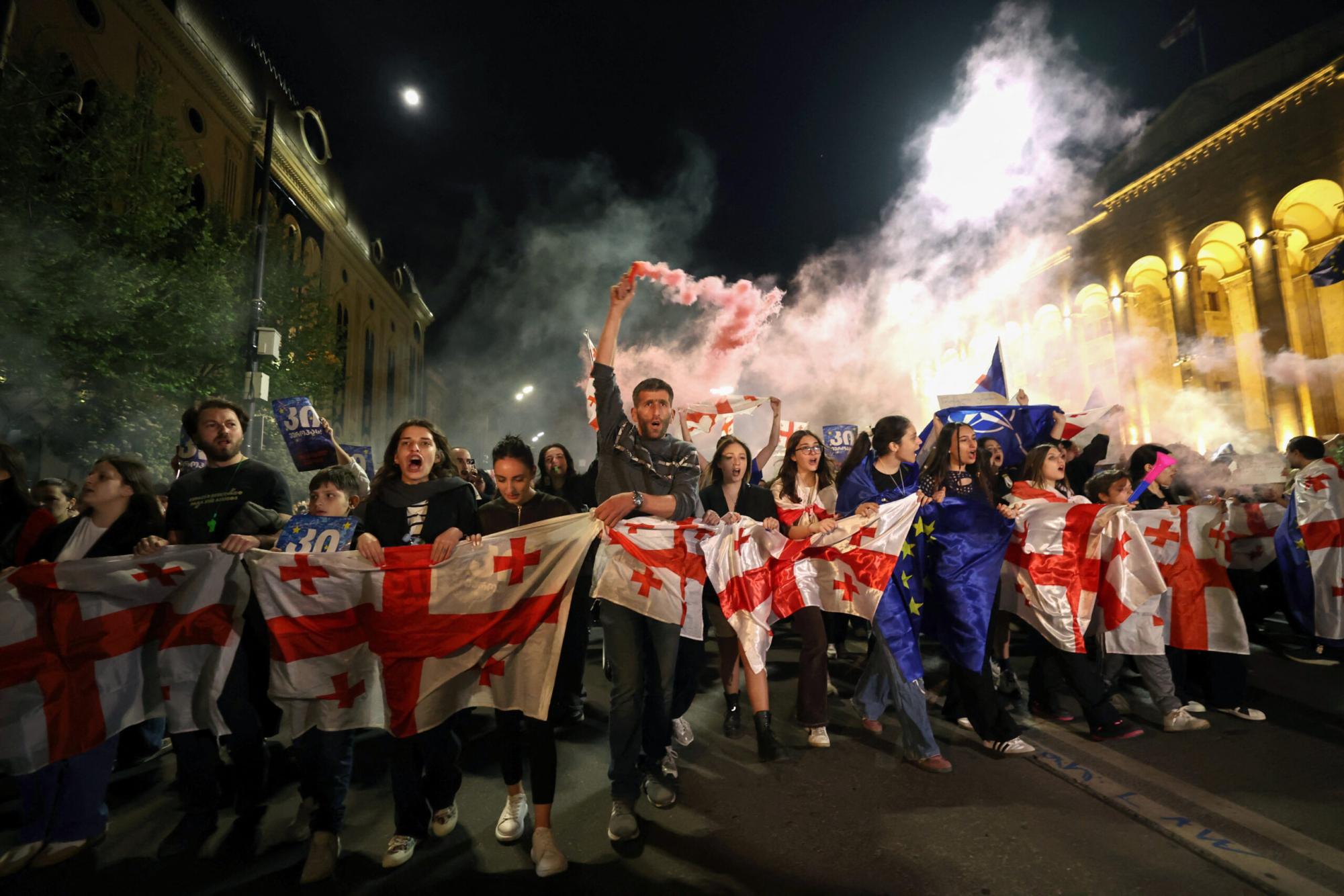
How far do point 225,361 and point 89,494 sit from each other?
12.3m

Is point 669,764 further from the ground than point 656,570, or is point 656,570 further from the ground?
point 656,570

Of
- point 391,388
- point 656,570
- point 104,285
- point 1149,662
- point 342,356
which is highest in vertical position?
point 391,388

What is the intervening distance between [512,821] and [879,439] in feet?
11.7

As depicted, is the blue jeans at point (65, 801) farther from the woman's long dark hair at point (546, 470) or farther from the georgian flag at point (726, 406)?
the georgian flag at point (726, 406)

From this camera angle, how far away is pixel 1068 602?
4668 mm

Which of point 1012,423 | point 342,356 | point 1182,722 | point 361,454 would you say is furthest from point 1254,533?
point 342,356

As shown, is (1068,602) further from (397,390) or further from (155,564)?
(397,390)

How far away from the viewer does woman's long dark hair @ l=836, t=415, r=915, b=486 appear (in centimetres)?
503

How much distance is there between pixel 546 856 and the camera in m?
3.04

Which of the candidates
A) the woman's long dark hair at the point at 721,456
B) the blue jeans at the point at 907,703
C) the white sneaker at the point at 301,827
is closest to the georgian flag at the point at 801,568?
the blue jeans at the point at 907,703

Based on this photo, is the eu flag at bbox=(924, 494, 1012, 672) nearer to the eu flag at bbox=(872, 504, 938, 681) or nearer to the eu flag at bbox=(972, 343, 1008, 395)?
the eu flag at bbox=(872, 504, 938, 681)

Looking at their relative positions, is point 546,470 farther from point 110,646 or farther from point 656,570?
point 110,646

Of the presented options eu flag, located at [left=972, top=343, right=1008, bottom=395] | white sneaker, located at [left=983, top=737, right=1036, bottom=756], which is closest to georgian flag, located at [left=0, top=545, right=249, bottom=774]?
white sneaker, located at [left=983, top=737, right=1036, bottom=756]

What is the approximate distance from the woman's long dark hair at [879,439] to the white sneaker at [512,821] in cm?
316
